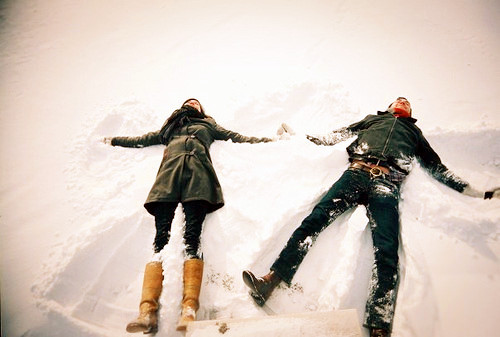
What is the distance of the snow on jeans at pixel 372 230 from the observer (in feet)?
6.31

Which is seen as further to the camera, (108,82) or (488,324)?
(108,82)

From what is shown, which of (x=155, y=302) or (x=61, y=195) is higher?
(x=61, y=195)

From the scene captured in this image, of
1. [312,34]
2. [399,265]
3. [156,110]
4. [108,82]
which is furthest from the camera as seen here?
[312,34]

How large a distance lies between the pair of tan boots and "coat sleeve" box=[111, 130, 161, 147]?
6.15ft

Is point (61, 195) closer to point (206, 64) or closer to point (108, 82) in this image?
point (108, 82)

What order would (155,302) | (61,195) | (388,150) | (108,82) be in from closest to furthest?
(155,302), (388,150), (61,195), (108,82)

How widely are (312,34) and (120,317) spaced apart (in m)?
6.18

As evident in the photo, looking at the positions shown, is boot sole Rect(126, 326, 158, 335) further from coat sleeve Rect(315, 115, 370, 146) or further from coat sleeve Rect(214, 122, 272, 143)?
coat sleeve Rect(315, 115, 370, 146)

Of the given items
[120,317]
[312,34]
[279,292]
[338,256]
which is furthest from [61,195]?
[312,34]

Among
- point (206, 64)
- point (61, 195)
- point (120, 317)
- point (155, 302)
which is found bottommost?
point (120, 317)

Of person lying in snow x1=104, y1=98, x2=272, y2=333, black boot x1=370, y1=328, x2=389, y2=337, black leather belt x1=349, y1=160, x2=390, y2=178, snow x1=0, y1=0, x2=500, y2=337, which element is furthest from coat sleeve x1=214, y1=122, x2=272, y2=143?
black boot x1=370, y1=328, x2=389, y2=337

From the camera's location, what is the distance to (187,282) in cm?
202

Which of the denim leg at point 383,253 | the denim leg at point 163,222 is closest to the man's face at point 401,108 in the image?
the denim leg at point 383,253

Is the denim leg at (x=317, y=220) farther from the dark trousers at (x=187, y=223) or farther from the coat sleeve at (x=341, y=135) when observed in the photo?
the dark trousers at (x=187, y=223)
